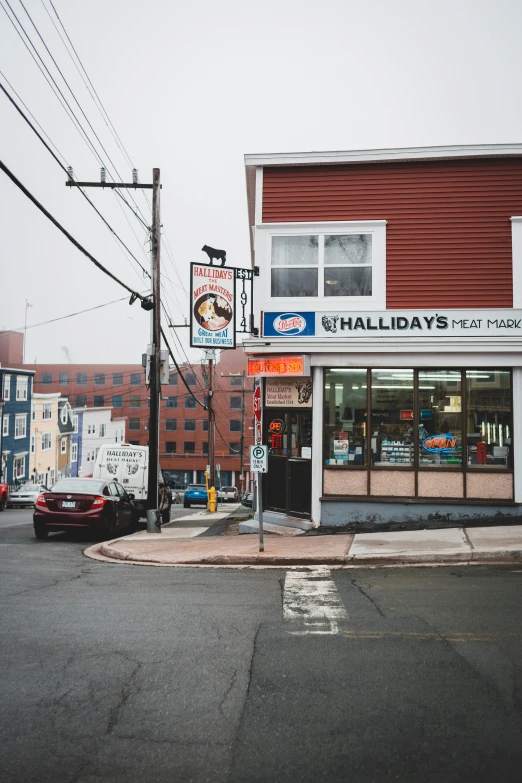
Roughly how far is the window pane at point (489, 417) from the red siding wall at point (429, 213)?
155 cm

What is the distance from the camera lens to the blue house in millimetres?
51906

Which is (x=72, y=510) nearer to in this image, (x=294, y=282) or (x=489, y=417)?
(x=294, y=282)

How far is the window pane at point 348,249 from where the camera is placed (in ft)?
48.6

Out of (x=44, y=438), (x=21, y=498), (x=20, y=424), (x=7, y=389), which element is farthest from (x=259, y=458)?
(x=44, y=438)

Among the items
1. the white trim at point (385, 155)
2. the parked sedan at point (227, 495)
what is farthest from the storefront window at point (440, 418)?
the parked sedan at point (227, 495)

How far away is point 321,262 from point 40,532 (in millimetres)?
8712

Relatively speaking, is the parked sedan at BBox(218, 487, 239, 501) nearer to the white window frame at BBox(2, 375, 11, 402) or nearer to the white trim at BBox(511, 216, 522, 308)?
the white window frame at BBox(2, 375, 11, 402)

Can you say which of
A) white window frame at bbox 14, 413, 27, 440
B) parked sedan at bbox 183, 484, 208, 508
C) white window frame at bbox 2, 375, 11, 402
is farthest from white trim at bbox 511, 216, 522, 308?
white window frame at bbox 14, 413, 27, 440

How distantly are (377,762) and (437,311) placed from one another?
11.3 meters

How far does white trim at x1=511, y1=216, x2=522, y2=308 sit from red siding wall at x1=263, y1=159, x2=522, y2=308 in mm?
102

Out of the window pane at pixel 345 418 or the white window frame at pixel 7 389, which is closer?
the window pane at pixel 345 418

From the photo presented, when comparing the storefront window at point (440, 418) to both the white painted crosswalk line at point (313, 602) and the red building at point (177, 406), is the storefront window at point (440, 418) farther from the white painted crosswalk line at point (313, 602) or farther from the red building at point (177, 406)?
the red building at point (177, 406)

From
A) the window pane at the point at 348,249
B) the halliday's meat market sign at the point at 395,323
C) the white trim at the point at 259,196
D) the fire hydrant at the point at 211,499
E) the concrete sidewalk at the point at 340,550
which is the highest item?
the white trim at the point at 259,196

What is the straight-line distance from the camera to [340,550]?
11.5 meters
